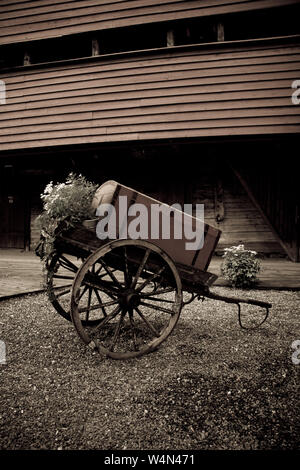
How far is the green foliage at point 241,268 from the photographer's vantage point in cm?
451

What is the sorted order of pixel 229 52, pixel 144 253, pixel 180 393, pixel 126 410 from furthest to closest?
pixel 229 52
pixel 144 253
pixel 180 393
pixel 126 410

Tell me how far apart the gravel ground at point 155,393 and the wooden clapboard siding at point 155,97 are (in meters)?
4.22

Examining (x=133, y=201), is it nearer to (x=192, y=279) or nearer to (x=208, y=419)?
(x=192, y=279)

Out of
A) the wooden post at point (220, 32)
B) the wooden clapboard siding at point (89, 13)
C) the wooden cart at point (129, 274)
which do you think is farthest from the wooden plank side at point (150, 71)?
the wooden cart at point (129, 274)

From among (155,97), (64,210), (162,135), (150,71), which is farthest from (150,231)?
(150,71)

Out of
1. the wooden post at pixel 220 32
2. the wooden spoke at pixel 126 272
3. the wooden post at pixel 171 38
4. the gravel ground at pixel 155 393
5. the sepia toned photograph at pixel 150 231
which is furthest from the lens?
the wooden post at pixel 171 38

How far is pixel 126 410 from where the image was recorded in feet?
4.99

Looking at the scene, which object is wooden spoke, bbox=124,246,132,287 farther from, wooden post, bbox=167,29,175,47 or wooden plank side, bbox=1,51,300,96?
wooden post, bbox=167,29,175,47

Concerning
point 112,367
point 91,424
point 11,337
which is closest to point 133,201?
point 112,367

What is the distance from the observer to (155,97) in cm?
559

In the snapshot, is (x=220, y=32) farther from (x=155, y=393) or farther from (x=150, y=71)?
(x=155, y=393)

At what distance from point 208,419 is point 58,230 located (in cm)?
153

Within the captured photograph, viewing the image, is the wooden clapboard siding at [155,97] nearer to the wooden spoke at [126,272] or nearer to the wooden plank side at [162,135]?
the wooden plank side at [162,135]

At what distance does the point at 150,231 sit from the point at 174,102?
4333mm
